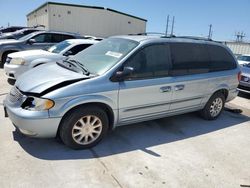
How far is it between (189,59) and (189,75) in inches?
12.1

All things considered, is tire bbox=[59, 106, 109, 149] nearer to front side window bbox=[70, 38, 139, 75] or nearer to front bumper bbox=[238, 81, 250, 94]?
front side window bbox=[70, 38, 139, 75]

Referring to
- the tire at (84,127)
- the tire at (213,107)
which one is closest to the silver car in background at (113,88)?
the tire at (84,127)

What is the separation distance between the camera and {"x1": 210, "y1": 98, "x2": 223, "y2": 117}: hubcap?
522 cm

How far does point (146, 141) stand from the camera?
13.3 ft

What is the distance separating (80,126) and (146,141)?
1.19 metres

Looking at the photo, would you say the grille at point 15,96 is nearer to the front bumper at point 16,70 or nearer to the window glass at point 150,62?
the window glass at point 150,62

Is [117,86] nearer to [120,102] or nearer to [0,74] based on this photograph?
[120,102]

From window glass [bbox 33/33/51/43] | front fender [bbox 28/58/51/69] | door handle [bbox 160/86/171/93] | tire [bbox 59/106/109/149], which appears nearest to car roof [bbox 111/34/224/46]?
door handle [bbox 160/86/171/93]

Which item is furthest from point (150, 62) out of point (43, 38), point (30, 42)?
point (43, 38)

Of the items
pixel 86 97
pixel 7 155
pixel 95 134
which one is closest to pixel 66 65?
pixel 86 97

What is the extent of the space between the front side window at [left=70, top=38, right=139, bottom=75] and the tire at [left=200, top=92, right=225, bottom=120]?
2232 mm

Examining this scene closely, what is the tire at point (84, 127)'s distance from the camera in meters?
3.35

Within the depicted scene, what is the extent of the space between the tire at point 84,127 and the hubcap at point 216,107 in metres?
2.65

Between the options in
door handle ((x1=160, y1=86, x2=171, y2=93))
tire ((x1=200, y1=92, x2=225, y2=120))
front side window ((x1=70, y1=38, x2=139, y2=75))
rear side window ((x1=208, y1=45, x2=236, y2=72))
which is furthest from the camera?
tire ((x1=200, y1=92, x2=225, y2=120))
